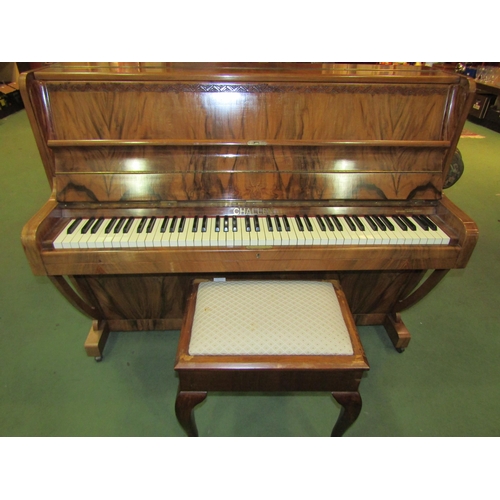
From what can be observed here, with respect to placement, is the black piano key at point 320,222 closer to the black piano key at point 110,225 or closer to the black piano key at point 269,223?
the black piano key at point 269,223

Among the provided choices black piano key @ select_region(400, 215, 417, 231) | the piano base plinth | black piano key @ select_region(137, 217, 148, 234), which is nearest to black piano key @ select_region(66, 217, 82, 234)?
black piano key @ select_region(137, 217, 148, 234)

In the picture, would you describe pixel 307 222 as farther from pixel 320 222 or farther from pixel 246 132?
pixel 246 132

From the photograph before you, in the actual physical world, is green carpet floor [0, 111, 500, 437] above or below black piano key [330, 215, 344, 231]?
below

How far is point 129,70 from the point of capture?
1.47 metres

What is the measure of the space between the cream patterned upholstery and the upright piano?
0.30 feet

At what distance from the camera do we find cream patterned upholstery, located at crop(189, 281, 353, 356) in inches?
46.7

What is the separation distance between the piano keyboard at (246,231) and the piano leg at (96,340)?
2.29ft

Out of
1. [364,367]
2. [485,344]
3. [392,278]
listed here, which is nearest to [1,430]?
[364,367]

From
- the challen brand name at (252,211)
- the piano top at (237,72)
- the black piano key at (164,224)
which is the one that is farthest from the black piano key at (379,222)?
the black piano key at (164,224)

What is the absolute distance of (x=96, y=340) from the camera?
5.95ft

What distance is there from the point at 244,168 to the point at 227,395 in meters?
1.13

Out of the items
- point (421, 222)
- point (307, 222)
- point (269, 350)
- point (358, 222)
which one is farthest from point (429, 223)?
point (269, 350)

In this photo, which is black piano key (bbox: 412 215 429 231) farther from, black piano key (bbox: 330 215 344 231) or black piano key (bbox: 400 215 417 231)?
black piano key (bbox: 330 215 344 231)

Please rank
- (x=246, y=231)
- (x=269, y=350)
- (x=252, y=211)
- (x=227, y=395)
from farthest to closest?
(x=227, y=395) < (x=252, y=211) < (x=246, y=231) < (x=269, y=350)
